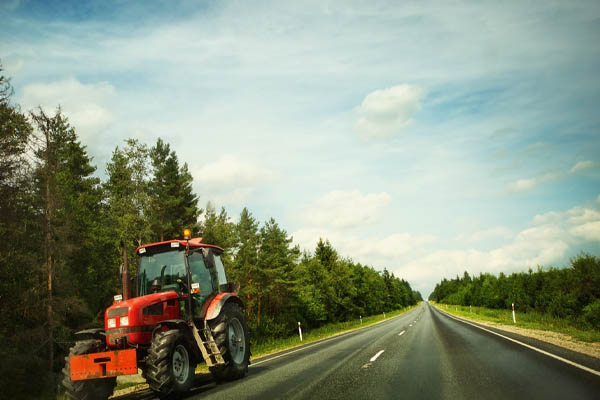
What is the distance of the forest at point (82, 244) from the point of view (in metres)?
16.8

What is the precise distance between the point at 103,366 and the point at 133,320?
862mm

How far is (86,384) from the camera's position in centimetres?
681

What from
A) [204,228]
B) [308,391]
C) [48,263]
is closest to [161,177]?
[204,228]

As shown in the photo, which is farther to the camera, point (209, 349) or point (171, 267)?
point (171, 267)

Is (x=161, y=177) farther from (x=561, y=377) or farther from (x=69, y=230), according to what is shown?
(x=561, y=377)

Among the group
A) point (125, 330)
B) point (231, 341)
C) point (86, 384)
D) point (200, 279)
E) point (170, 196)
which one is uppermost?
point (170, 196)

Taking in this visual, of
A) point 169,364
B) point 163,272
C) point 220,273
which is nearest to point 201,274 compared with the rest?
point 163,272

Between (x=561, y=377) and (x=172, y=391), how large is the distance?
6.89 m

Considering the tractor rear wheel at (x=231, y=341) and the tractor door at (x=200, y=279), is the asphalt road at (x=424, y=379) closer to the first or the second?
the tractor rear wheel at (x=231, y=341)

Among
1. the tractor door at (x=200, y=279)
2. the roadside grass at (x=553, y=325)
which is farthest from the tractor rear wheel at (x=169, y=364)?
the roadside grass at (x=553, y=325)

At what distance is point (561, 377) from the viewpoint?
6.71 metres

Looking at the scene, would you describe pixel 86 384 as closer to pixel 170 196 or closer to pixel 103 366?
pixel 103 366

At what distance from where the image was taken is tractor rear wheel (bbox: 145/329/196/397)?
6.39 metres

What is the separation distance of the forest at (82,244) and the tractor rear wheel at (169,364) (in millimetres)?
1828
